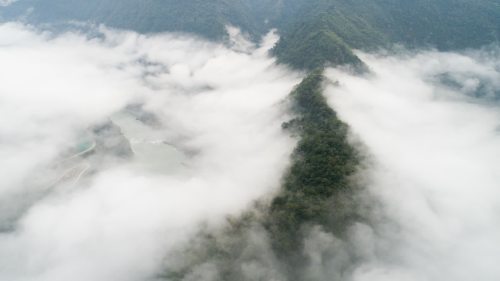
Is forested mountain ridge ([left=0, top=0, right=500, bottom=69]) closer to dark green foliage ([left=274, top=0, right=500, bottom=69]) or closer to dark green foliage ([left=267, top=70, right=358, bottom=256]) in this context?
dark green foliage ([left=274, top=0, right=500, bottom=69])

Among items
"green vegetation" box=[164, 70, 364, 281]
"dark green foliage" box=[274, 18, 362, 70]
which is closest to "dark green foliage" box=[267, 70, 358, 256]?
"green vegetation" box=[164, 70, 364, 281]

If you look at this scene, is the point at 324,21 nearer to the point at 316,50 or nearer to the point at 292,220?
the point at 316,50

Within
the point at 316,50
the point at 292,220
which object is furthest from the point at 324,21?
the point at 292,220

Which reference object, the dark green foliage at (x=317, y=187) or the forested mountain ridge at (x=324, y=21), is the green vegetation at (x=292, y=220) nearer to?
the dark green foliage at (x=317, y=187)

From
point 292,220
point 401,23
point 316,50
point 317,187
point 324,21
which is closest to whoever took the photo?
point 292,220

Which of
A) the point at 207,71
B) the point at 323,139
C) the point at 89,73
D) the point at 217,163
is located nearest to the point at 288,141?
the point at 323,139

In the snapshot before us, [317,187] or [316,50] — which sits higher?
[316,50]
